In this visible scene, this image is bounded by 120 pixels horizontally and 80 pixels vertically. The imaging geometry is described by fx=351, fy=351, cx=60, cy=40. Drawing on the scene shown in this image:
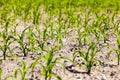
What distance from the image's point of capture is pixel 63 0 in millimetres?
9156

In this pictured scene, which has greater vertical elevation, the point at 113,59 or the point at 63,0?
the point at 63,0

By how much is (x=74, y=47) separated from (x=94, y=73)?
99 centimetres

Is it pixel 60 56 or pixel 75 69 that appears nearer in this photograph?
pixel 75 69

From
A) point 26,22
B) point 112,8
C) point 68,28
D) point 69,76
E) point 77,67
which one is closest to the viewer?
point 69,76

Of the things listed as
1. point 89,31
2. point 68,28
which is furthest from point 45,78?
point 68,28

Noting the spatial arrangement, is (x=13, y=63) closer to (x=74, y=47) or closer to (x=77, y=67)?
(x=77, y=67)

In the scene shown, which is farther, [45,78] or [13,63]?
[13,63]

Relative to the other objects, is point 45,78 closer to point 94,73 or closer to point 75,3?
point 94,73

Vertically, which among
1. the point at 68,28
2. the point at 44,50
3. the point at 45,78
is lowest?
the point at 45,78

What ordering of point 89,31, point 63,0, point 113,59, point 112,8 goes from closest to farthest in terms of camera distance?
point 113,59, point 89,31, point 112,8, point 63,0

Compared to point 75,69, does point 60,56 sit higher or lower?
higher

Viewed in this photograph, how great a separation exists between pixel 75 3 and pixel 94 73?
15.8ft

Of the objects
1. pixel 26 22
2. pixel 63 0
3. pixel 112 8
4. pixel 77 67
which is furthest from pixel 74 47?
pixel 63 0

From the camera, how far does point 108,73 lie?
3.94 meters
